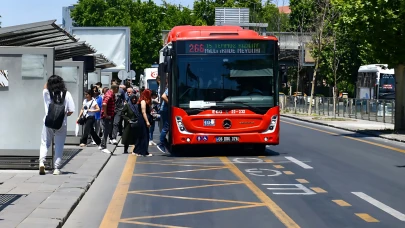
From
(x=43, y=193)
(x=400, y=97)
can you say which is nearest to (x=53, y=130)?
(x=43, y=193)

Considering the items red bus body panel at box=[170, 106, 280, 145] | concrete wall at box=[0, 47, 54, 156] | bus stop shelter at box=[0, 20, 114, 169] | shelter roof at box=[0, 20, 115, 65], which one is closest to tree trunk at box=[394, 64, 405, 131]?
red bus body panel at box=[170, 106, 280, 145]

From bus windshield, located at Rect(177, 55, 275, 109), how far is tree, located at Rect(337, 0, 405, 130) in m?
9.00

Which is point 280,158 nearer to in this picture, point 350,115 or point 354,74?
point 350,115

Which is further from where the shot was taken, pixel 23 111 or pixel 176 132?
pixel 176 132

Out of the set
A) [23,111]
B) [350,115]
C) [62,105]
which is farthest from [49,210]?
[350,115]

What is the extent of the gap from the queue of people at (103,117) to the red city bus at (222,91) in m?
0.95

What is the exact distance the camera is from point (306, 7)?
79.0 meters

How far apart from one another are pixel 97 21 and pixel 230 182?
10343 cm

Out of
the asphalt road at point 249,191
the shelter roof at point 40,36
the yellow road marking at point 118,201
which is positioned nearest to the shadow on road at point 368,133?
the asphalt road at point 249,191

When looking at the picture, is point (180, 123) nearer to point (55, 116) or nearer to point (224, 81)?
point (224, 81)

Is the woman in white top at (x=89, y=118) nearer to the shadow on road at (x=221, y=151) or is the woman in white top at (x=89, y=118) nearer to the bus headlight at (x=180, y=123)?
the shadow on road at (x=221, y=151)

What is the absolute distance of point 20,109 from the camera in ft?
55.0

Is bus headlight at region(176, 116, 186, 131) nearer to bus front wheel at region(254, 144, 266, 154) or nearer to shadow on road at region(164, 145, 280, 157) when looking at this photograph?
shadow on road at region(164, 145, 280, 157)

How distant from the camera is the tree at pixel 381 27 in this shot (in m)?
29.0
